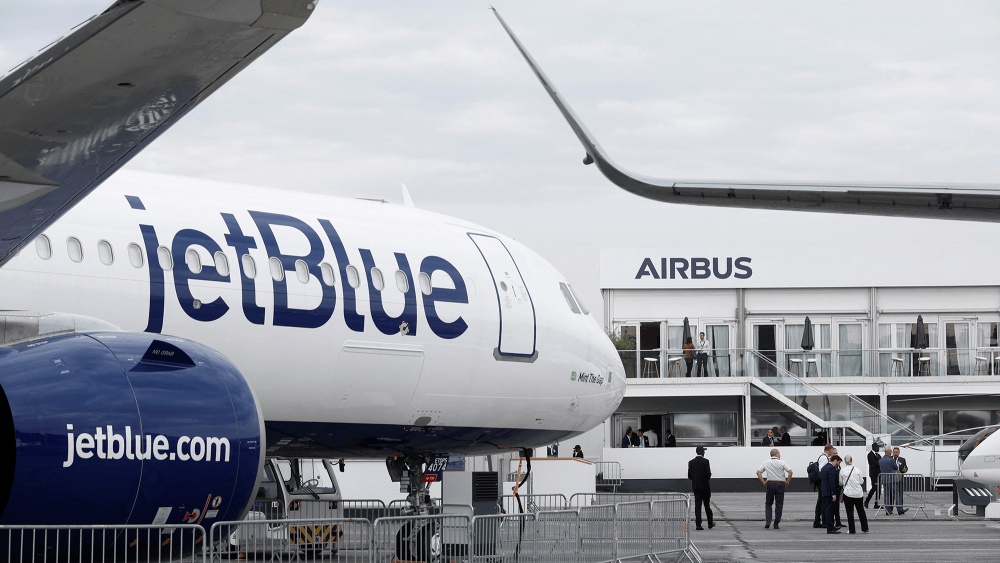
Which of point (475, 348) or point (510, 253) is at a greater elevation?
point (510, 253)

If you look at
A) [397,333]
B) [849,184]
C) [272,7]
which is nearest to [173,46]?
[272,7]

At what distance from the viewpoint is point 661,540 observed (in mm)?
14812

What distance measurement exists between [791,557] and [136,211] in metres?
10.5

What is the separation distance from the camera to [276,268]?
35.1 ft

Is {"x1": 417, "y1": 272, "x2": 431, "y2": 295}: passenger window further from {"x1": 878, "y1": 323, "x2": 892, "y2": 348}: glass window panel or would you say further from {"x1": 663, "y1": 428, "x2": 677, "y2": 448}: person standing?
{"x1": 878, "y1": 323, "x2": 892, "y2": 348}: glass window panel

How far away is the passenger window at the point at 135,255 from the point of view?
960 centimetres

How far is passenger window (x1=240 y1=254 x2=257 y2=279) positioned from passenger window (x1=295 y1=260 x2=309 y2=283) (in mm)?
456

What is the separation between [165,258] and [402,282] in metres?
2.72

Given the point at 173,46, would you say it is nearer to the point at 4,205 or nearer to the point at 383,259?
the point at 4,205

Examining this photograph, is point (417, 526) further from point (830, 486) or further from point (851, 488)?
point (830, 486)

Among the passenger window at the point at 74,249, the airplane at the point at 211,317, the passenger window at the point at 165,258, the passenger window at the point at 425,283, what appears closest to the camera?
the airplane at the point at 211,317

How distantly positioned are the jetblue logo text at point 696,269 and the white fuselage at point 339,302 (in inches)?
1257

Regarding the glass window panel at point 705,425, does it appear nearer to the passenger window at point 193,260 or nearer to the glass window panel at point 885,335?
the glass window panel at point 885,335

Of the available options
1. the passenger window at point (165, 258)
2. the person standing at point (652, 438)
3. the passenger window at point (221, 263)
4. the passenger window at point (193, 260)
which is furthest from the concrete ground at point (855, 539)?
the person standing at point (652, 438)
